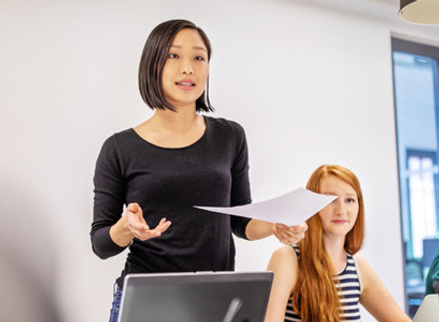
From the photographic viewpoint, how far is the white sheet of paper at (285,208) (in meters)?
1.09

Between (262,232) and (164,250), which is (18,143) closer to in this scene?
(164,250)

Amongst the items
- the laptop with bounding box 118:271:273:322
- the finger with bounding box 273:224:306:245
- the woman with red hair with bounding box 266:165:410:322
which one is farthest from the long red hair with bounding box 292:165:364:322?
the laptop with bounding box 118:271:273:322

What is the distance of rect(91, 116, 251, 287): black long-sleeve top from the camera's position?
1461mm

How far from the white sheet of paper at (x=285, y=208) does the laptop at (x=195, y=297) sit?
177mm

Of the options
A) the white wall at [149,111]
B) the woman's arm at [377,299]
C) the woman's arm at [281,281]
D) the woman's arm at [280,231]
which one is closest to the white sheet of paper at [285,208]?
the woman's arm at [280,231]

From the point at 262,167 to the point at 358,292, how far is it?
953 mm

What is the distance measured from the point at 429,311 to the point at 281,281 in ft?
2.06

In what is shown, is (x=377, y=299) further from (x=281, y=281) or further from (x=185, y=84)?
(x=185, y=84)

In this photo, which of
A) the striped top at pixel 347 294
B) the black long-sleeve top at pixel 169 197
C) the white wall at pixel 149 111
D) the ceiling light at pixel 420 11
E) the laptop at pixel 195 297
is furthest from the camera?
the white wall at pixel 149 111

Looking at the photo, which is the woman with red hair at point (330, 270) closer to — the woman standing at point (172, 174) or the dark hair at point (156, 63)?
the woman standing at point (172, 174)

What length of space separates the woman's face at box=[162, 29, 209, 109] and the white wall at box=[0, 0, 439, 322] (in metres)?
0.80

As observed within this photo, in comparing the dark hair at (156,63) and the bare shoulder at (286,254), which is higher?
the dark hair at (156,63)

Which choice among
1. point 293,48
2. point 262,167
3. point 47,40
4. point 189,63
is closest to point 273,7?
point 293,48

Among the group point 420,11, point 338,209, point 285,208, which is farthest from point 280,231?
point 420,11
